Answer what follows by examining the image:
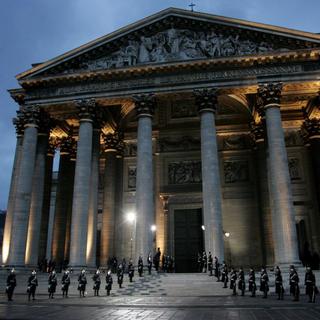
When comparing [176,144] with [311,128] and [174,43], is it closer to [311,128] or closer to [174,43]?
[174,43]

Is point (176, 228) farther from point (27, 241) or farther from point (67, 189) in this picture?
point (27, 241)

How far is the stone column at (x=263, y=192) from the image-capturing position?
1049 inches

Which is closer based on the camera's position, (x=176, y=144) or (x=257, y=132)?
(x=257, y=132)

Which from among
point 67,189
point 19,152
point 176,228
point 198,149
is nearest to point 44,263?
point 67,189

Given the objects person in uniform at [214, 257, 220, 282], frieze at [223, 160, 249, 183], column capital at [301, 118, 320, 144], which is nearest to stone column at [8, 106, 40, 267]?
person in uniform at [214, 257, 220, 282]

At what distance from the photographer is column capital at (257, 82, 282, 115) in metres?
23.8

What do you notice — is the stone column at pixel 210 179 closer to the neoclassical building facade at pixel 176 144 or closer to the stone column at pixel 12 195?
the neoclassical building facade at pixel 176 144

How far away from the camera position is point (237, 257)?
28875mm

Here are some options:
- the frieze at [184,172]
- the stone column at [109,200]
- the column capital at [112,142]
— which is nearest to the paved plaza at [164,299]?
the stone column at [109,200]

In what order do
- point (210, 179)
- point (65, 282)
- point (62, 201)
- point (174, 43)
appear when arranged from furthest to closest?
point (62, 201)
point (174, 43)
point (210, 179)
point (65, 282)

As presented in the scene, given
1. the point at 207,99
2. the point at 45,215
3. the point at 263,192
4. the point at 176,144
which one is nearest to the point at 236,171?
the point at 263,192

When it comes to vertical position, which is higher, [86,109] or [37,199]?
[86,109]

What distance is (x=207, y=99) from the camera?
24.5 m

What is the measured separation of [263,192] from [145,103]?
11.0 metres
